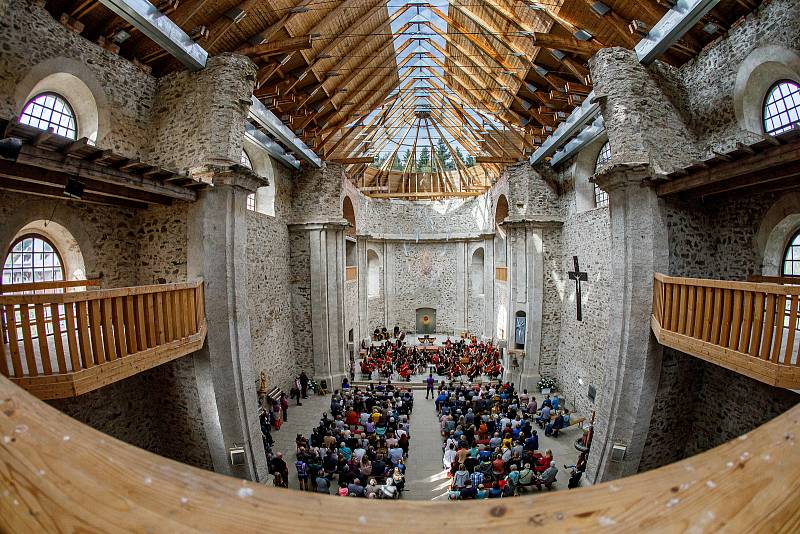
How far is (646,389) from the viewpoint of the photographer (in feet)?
28.6

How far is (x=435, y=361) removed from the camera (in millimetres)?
20656

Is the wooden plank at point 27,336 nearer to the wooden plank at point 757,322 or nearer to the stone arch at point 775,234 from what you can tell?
the wooden plank at point 757,322

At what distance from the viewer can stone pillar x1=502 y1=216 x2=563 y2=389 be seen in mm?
Answer: 16844

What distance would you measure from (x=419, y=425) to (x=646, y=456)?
7.12m

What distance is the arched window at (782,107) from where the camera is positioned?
754 cm

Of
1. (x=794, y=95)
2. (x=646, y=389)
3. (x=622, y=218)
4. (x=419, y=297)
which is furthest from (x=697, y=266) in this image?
(x=419, y=297)

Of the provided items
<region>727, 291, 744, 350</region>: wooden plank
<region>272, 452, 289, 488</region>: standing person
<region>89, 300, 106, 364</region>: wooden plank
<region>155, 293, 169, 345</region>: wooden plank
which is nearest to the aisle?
<region>272, 452, 289, 488</region>: standing person

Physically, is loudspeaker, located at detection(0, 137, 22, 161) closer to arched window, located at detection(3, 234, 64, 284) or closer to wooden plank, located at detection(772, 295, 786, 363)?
arched window, located at detection(3, 234, 64, 284)

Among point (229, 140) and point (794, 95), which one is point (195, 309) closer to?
point (229, 140)

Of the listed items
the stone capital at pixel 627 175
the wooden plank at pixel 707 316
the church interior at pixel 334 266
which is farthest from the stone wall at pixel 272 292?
the wooden plank at pixel 707 316

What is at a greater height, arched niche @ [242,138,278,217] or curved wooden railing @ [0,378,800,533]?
arched niche @ [242,138,278,217]

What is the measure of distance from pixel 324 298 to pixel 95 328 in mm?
11846

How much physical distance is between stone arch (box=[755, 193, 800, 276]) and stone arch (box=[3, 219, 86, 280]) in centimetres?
1369

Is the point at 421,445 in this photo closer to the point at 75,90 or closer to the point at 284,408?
the point at 284,408
